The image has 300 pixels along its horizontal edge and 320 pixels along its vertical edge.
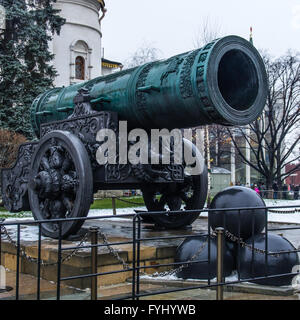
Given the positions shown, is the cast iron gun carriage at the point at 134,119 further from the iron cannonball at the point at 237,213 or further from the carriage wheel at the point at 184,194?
the iron cannonball at the point at 237,213

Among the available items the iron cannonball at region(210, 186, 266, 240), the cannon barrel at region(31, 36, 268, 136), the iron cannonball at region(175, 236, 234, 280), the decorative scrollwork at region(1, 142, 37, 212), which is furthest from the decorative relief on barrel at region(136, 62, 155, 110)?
the decorative scrollwork at region(1, 142, 37, 212)

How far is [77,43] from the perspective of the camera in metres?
32.4

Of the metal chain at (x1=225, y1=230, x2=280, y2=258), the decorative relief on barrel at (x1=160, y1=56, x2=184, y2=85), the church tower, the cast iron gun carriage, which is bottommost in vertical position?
the metal chain at (x1=225, y1=230, x2=280, y2=258)

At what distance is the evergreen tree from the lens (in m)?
23.6

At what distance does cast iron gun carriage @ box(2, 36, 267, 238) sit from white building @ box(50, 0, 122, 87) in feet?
77.0

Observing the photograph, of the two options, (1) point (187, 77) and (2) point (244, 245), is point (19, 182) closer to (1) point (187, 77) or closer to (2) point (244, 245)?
(1) point (187, 77)

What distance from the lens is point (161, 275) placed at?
5875mm

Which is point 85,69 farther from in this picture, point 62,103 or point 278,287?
point 278,287

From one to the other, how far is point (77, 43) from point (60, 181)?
26692mm

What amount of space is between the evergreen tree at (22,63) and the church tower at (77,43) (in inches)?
216

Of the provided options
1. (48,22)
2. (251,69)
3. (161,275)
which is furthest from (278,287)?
(48,22)

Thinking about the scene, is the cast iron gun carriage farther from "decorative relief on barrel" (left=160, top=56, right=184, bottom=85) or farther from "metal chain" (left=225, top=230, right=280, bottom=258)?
"metal chain" (left=225, top=230, right=280, bottom=258)

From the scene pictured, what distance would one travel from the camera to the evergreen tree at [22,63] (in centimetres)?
2362

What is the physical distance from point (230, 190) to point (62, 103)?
11.4 ft
